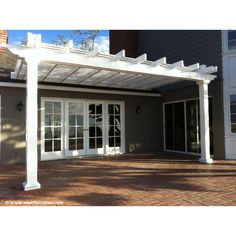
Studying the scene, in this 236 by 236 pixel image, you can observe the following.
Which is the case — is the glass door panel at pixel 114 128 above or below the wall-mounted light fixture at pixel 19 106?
below

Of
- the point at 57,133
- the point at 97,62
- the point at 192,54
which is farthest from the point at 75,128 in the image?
the point at 192,54

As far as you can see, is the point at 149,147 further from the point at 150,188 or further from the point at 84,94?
the point at 150,188

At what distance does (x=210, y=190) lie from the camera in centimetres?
459

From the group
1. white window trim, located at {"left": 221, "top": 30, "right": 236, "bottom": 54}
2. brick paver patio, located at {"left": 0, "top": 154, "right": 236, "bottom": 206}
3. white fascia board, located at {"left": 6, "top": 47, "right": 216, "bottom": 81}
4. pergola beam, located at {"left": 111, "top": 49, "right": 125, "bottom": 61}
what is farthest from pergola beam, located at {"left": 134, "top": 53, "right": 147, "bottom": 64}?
white window trim, located at {"left": 221, "top": 30, "right": 236, "bottom": 54}

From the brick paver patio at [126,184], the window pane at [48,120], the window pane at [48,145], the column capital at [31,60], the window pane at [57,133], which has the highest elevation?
the column capital at [31,60]

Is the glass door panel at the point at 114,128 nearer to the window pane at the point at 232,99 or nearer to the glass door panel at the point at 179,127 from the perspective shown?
the glass door panel at the point at 179,127

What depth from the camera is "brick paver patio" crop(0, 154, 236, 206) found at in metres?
4.08

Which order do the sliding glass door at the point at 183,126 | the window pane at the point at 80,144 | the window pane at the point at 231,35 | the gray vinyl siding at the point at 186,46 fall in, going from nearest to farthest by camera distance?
the window pane at the point at 231,35 → the gray vinyl siding at the point at 186,46 → the window pane at the point at 80,144 → the sliding glass door at the point at 183,126

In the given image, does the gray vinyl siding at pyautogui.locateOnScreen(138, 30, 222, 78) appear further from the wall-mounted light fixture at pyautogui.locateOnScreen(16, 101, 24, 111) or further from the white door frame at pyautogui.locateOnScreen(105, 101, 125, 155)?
the wall-mounted light fixture at pyautogui.locateOnScreen(16, 101, 24, 111)

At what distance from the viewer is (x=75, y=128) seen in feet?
29.3

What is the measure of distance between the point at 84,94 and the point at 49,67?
2672 mm

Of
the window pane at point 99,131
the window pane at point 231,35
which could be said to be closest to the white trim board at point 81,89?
the window pane at point 99,131

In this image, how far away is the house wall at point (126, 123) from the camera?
25.0 ft
